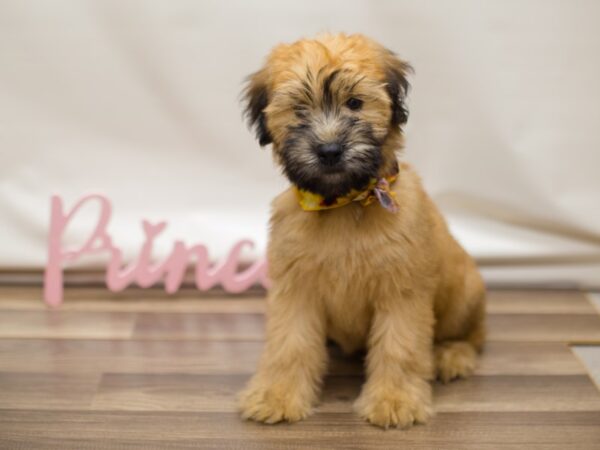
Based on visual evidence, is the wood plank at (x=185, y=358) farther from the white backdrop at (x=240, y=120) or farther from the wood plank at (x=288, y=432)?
the white backdrop at (x=240, y=120)

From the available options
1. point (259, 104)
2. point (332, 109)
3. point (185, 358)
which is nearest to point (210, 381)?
point (185, 358)

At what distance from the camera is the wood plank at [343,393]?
3062mm

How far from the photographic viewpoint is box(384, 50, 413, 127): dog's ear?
2729mm

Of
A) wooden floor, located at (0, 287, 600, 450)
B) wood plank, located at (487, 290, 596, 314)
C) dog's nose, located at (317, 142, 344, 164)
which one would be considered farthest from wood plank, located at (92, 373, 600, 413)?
dog's nose, located at (317, 142, 344, 164)

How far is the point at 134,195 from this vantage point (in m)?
4.20

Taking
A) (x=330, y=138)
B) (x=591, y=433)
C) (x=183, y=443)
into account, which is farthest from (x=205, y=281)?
(x=591, y=433)

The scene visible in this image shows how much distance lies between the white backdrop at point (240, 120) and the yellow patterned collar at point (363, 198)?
Result: 122 centimetres

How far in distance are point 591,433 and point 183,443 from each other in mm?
1332

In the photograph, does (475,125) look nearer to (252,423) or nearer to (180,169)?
(180,169)

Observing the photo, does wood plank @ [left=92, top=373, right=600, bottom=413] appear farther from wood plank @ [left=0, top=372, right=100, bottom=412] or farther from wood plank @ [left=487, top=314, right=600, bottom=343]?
wood plank @ [left=487, top=314, right=600, bottom=343]

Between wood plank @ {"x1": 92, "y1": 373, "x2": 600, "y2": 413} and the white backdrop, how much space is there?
1017 millimetres

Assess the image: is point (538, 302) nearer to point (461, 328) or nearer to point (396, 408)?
point (461, 328)

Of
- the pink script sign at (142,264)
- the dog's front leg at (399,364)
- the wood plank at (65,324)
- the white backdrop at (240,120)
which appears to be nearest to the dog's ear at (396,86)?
the dog's front leg at (399,364)

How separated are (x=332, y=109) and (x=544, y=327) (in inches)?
63.8
